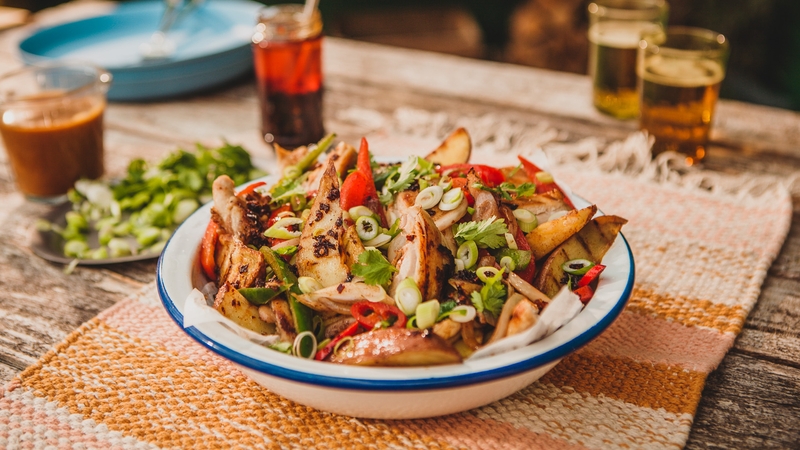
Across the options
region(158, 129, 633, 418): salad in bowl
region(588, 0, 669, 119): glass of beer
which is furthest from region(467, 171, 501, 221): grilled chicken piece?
region(588, 0, 669, 119): glass of beer

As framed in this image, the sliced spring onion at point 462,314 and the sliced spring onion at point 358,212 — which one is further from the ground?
the sliced spring onion at point 358,212

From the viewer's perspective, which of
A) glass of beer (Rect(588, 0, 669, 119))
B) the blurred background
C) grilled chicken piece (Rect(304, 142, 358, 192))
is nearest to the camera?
grilled chicken piece (Rect(304, 142, 358, 192))

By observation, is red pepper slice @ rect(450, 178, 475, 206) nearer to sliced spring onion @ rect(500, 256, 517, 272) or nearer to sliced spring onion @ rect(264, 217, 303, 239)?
sliced spring onion @ rect(500, 256, 517, 272)

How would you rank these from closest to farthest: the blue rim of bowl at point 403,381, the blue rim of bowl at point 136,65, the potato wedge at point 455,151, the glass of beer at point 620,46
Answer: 1. the blue rim of bowl at point 403,381
2. the potato wedge at point 455,151
3. the glass of beer at point 620,46
4. the blue rim of bowl at point 136,65

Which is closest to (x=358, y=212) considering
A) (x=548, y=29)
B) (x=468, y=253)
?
(x=468, y=253)

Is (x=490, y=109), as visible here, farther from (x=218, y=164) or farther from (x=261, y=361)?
(x=261, y=361)

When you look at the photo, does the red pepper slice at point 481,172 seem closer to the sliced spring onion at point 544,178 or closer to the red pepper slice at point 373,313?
the sliced spring onion at point 544,178

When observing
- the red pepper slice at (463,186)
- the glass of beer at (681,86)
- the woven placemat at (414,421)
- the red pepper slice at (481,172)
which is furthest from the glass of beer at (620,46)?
the red pepper slice at (463,186)
